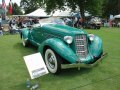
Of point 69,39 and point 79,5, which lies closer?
point 69,39

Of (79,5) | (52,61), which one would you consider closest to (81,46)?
(52,61)

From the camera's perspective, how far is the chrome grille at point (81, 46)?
698 centimetres

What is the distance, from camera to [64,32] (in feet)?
23.9

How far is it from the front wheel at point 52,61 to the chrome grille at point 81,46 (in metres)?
0.70

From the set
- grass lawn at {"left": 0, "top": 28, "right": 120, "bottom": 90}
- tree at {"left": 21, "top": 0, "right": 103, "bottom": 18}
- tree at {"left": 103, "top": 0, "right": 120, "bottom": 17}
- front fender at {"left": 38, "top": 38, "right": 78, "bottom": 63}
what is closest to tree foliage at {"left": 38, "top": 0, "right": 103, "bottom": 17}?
tree at {"left": 21, "top": 0, "right": 103, "bottom": 18}

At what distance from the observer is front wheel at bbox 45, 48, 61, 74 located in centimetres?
651

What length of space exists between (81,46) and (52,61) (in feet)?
3.05

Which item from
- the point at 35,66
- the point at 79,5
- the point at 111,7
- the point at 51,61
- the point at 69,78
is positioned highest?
the point at 79,5

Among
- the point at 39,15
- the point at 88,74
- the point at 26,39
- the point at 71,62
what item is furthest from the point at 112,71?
the point at 39,15

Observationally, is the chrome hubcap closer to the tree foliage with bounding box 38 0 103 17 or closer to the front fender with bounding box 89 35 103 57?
the front fender with bounding box 89 35 103 57

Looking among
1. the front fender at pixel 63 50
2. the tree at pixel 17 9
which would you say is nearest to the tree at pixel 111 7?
the front fender at pixel 63 50

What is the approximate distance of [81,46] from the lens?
704 cm

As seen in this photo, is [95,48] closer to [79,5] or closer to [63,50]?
[63,50]

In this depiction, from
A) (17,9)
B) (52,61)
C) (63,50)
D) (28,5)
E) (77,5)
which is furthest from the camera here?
(17,9)
